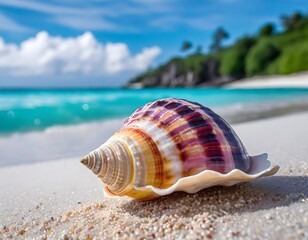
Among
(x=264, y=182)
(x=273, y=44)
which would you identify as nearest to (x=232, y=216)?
(x=264, y=182)

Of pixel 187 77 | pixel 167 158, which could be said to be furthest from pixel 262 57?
pixel 167 158

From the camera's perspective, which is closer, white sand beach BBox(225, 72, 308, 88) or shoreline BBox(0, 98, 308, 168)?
shoreline BBox(0, 98, 308, 168)

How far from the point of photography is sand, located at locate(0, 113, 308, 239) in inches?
62.3

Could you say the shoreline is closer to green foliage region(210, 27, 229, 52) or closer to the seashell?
the seashell

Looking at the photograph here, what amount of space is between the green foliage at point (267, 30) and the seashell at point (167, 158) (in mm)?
91129

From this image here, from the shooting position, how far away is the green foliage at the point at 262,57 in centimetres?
6675

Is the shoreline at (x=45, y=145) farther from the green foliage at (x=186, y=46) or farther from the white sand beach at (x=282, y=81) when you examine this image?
the green foliage at (x=186, y=46)

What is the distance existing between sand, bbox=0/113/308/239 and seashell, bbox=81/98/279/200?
12 centimetres

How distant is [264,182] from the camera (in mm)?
2221

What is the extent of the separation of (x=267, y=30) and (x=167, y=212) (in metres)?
92.7

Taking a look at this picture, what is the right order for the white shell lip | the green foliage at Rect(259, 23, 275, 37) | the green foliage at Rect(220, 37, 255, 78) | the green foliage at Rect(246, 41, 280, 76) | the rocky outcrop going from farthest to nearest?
the green foliage at Rect(259, 23, 275, 37)
the rocky outcrop
the green foliage at Rect(220, 37, 255, 78)
the green foliage at Rect(246, 41, 280, 76)
the white shell lip

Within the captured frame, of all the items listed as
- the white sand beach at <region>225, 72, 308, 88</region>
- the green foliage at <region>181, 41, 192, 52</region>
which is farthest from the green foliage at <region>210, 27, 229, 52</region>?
the white sand beach at <region>225, 72, 308, 88</region>

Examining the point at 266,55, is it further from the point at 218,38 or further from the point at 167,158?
the point at 167,158

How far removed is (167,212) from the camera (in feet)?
5.96
